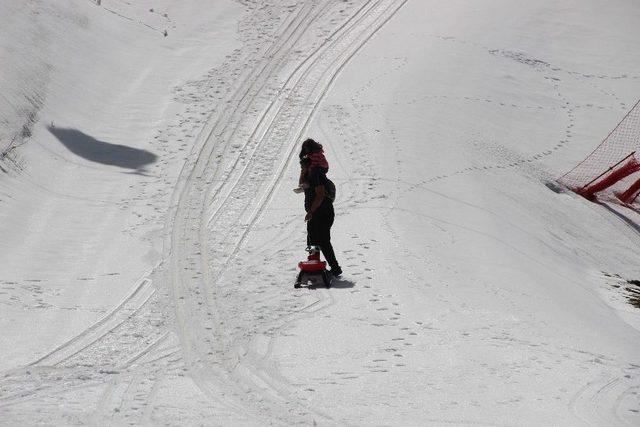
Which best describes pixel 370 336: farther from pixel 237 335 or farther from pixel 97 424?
pixel 97 424

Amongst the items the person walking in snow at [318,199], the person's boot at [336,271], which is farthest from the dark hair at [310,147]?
the person's boot at [336,271]

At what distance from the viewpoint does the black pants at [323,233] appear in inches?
445

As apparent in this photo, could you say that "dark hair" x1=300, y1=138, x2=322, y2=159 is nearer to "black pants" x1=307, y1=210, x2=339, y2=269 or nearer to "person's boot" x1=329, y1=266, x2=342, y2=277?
"black pants" x1=307, y1=210, x2=339, y2=269

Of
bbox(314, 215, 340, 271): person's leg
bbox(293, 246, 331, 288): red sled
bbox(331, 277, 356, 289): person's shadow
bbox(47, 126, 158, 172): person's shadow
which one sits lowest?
bbox(331, 277, 356, 289): person's shadow

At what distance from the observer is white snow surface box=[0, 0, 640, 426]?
27.5 ft

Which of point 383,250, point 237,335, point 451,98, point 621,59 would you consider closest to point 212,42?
point 451,98

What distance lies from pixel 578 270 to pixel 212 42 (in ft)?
31.9

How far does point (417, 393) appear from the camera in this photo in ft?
26.7

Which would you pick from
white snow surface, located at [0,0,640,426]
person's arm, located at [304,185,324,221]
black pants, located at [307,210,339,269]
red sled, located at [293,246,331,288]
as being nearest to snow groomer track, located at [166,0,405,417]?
white snow surface, located at [0,0,640,426]

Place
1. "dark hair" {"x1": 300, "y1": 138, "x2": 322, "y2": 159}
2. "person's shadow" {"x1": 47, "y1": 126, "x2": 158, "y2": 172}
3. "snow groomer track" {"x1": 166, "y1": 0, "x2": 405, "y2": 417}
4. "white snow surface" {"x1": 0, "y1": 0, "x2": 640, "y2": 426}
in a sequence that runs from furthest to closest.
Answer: "person's shadow" {"x1": 47, "y1": 126, "x2": 158, "y2": 172} → "dark hair" {"x1": 300, "y1": 138, "x2": 322, "y2": 159} → "snow groomer track" {"x1": 166, "y1": 0, "x2": 405, "y2": 417} → "white snow surface" {"x1": 0, "y1": 0, "x2": 640, "y2": 426}

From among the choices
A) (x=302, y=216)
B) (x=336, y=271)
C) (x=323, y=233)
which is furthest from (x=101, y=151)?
(x=336, y=271)

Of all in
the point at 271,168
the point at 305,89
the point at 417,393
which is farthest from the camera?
the point at 305,89

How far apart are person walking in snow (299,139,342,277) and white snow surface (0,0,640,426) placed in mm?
376

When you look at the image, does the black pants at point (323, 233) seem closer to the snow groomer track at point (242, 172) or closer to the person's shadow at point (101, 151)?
the snow groomer track at point (242, 172)
